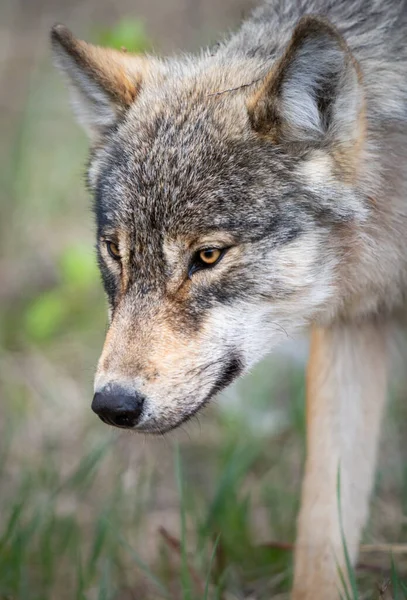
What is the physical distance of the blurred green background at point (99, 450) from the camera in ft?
14.4

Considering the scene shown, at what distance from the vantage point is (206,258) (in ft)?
11.5

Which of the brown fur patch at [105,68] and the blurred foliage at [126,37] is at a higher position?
the blurred foliage at [126,37]

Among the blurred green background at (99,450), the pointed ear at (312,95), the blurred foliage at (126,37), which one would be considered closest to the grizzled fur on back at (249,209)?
the pointed ear at (312,95)

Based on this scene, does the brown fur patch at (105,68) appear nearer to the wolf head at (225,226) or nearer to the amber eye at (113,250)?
the wolf head at (225,226)

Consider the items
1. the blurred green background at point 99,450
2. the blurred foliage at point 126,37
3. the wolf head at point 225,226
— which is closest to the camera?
the wolf head at point 225,226

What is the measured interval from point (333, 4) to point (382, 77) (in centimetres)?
52

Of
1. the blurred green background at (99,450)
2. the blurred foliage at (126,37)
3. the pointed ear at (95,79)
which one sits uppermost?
the blurred foliage at (126,37)

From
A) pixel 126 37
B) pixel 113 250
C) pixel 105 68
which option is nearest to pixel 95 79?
pixel 105 68

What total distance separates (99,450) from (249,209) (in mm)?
1630

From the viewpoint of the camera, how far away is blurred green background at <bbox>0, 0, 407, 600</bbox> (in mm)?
4383

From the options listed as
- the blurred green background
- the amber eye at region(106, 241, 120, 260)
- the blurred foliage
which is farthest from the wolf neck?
the blurred foliage

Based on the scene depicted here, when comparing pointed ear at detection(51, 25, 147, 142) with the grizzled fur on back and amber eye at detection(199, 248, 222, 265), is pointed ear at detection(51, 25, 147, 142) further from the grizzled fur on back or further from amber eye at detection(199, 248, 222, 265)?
amber eye at detection(199, 248, 222, 265)

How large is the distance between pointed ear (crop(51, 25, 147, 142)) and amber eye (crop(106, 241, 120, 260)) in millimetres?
643

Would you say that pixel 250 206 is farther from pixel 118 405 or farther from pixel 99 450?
pixel 99 450
